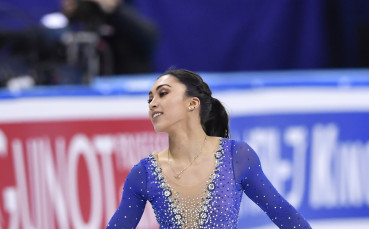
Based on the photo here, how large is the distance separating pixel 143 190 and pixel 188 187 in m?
0.16

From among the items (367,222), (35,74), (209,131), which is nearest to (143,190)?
(209,131)

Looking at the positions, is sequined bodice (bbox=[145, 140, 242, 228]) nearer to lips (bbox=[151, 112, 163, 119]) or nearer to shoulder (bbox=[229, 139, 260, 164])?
shoulder (bbox=[229, 139, 260, 164])

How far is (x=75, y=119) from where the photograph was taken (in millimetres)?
4840

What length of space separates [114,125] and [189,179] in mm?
2211

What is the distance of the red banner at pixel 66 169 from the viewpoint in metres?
4.76

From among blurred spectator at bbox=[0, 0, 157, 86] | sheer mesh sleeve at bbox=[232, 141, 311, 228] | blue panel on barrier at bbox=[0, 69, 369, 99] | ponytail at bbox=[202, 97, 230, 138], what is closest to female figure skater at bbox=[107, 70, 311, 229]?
sheer mesh sleeve at bbox=[232, 141, 311, 228]

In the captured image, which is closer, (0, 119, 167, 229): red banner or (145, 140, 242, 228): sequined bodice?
(145, 140, 242, 228): sequined bodice

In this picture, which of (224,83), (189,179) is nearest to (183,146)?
(189,179)

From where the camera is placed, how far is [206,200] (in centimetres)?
269

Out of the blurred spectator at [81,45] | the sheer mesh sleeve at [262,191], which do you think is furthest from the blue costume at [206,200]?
the blurred spectator at [81,45]

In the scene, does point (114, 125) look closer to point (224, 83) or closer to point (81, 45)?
point (224, 83)

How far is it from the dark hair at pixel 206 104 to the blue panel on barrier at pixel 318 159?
1.99 metres

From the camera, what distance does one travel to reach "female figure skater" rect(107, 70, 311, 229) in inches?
105

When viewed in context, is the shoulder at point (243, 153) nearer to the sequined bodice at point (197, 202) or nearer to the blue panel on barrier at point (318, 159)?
the sequined bodice at point (197, 202)
